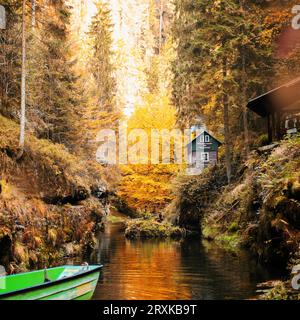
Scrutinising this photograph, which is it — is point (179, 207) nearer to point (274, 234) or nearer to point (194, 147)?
point (194, 147)

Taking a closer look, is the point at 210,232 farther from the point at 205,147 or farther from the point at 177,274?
the point at 205,147

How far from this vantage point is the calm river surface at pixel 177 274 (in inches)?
562

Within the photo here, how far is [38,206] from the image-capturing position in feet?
67.4

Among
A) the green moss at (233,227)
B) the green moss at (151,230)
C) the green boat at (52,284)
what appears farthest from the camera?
the green moss at (151,230)

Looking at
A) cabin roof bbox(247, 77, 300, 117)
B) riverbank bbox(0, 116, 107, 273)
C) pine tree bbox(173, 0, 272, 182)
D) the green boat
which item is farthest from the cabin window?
the green boat

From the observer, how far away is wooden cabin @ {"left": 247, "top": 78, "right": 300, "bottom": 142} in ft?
75.3

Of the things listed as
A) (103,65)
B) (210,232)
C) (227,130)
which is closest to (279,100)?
(227,130)

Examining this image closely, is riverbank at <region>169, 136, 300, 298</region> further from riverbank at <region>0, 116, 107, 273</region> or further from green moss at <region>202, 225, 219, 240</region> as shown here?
riverbank at <region>0, 116, 107, 273</region>

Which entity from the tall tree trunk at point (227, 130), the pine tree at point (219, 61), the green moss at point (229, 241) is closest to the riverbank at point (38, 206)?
the green moss at point (229, 241)

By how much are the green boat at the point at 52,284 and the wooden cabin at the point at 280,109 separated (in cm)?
1408

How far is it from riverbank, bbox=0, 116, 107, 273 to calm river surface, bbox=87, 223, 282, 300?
2.14 metres

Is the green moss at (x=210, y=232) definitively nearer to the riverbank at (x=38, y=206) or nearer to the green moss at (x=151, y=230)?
the green moss at (x=151, y=230)

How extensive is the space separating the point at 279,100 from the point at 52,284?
661 inches

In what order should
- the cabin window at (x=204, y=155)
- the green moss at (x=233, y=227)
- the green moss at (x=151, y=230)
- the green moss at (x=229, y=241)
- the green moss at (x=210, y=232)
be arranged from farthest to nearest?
the cabin window at (x=204, y=155)
the green moss at (x=151, y=230)
the green moss at (x=210, y=232)
the green moss at (x=233, y=227)
the green moss at (x=229, y=241)
